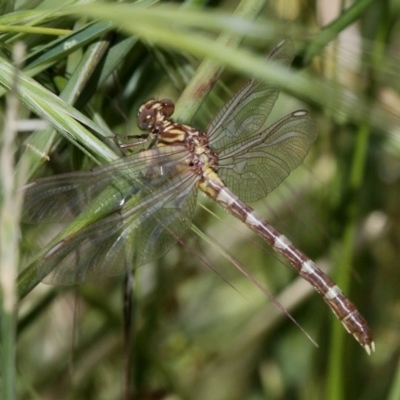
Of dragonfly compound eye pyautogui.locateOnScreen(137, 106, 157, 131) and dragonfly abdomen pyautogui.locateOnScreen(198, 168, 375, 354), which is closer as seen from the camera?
dragonfly abdomen pyautogui.locateOnScreen(198, 168, 375, 354)

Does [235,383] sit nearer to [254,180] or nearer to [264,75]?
[254,180]

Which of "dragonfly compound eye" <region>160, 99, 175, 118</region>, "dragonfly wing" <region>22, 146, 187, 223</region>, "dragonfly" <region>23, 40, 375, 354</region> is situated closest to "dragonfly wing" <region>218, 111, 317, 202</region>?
"dragonfly" <region>23, 40, 375, 354</region>

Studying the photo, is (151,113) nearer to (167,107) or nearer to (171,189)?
(167,107)

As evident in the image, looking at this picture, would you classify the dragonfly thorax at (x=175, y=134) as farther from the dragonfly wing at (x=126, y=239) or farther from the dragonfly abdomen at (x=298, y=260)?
the dragonfly wing at (x=126, y=239)

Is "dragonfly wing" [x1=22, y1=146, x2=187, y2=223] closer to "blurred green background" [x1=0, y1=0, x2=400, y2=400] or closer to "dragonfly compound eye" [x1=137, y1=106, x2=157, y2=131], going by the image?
"blurred green background" [x1=0, y1=0, x2=400, y2=400]

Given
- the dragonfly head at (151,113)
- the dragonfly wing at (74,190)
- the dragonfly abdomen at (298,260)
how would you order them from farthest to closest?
1. the dragonfly head at (151,113)
2. the dragonfly abdomen at (298,260)
3. the dragonfly wing at (74,190)

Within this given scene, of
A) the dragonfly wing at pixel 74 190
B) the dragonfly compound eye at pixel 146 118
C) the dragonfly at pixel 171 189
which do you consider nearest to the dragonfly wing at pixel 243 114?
the dragonfly at pixel 171 189
